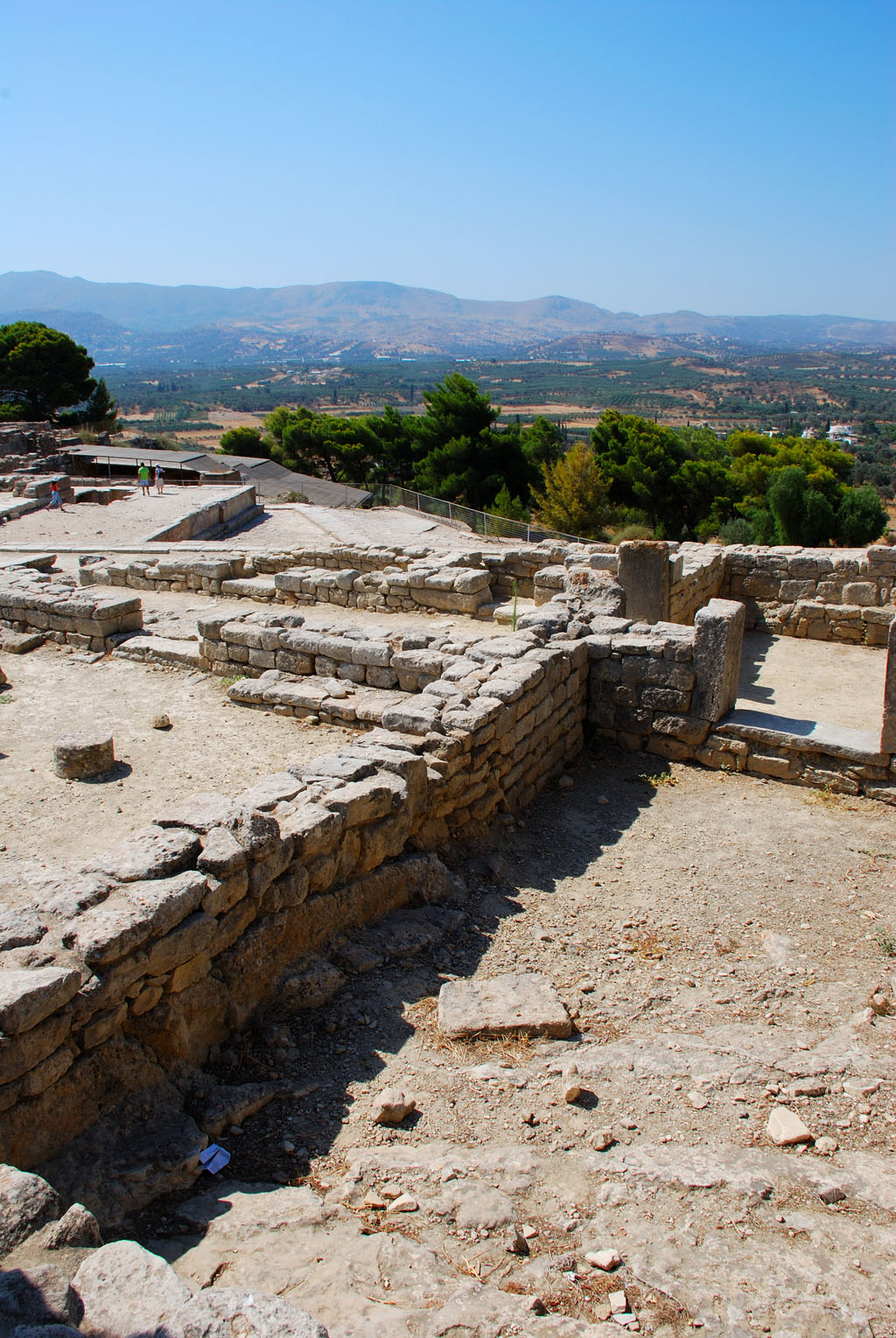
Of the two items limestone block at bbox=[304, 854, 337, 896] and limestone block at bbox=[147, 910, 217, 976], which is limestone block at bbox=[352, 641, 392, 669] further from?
limestone block at bbox=[147, 910, 217, 976]

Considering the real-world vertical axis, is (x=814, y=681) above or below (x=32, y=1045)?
below

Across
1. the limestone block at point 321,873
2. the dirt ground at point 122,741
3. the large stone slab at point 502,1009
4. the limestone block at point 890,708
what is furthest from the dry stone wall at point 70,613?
the limestone block at point 890,708

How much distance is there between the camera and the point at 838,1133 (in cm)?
354

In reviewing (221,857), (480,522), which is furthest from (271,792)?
(480,522)

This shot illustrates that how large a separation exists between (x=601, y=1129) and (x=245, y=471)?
97.2 feet

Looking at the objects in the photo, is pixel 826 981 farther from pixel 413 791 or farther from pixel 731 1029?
pixel 413 791

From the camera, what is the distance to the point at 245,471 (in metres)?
30.8

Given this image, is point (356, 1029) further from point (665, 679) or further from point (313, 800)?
point (665, 679)

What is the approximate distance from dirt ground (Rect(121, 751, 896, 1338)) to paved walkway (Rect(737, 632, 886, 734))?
9.31 feet

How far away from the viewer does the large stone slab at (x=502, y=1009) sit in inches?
166

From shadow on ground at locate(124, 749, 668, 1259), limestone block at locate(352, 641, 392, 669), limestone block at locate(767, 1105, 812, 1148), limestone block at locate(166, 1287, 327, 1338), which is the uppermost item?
limestone block at locate(352, 641, 392, 669)

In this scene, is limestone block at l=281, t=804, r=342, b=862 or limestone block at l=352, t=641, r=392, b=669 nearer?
limestone block at l=281, t=804, r=342, b=862

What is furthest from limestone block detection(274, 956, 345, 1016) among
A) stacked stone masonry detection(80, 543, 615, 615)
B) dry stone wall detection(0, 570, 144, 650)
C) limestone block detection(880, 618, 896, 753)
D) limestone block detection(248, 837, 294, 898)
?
stacked stone masonry detection(80, 543, 615, 615)

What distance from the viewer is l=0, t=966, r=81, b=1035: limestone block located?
9.87ft
